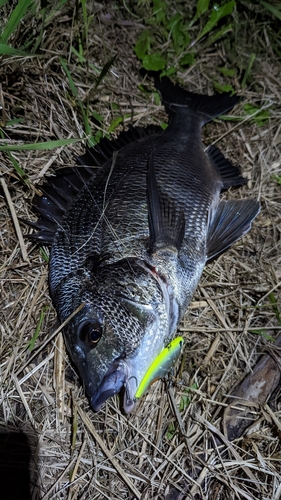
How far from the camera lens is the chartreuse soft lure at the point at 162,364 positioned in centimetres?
206

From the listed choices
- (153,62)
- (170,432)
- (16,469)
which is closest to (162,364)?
(170,432)

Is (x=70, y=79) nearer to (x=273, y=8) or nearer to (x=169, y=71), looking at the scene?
(x=169, y=71)

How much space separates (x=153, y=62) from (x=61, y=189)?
1236mm

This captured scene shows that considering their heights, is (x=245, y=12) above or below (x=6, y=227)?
above

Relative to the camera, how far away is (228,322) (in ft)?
8.64

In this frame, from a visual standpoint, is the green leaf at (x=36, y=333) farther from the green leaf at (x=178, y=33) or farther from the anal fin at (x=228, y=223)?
the green leaf at (x=178, y=33)

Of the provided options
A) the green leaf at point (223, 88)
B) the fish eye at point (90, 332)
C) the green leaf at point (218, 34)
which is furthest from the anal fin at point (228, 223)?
the green leaf at point (218, 34)

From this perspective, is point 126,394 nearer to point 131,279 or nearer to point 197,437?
point 131,279

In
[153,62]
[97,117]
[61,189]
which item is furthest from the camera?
[153,62]

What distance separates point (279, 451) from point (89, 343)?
127cm

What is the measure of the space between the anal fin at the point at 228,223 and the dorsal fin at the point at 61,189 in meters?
0.72

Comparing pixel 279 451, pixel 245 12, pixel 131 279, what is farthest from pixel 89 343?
pixel 245 12

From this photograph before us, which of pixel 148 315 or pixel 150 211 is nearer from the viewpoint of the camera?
pixel 148 315

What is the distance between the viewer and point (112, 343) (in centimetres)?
192
